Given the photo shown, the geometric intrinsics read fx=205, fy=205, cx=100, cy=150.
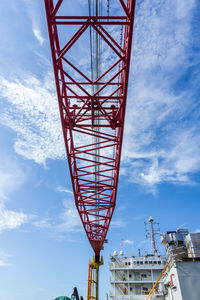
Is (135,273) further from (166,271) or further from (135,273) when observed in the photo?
(166,271)

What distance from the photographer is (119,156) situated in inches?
597

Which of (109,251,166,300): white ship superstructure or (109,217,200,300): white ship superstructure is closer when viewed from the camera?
(109,217,200,300): white ship superstructure

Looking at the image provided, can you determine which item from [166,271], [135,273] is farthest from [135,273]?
[166,271]

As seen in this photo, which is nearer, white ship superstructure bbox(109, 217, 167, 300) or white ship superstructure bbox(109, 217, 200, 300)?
white ship superstructure bbox(109, 217, 200, 300)

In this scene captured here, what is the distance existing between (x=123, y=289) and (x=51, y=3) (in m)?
34.9

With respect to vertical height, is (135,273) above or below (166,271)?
above

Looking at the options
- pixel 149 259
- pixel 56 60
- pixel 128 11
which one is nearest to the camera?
pixel 128 11

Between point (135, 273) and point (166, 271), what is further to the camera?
point (135, 273)

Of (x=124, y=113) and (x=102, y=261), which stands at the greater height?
(x=124, y=113)

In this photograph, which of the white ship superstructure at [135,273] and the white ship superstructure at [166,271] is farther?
the white ship superstructure at [135,273]

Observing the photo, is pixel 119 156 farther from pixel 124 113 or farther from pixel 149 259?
pixel 149 259

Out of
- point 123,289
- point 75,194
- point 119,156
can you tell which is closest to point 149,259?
point 123,289

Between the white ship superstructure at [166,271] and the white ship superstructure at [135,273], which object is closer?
the white ship superstructure at [166,271]

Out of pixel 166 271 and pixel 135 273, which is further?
pixel 135 273
